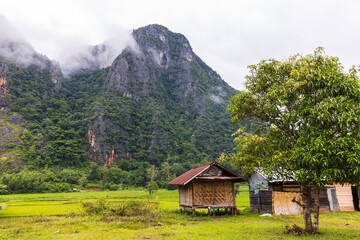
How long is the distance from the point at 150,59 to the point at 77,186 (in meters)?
107

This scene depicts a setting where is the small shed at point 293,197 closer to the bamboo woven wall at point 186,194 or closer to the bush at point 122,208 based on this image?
the bamboo woven wall at point 186,194

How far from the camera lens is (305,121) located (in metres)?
10.6

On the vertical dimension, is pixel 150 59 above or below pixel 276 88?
above

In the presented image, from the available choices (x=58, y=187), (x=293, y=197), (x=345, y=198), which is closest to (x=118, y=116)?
(x=58, y=187)

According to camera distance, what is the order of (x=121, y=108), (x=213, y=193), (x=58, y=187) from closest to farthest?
(x=213, y=193) → (x=58, y=187) → (x=121, y=108)

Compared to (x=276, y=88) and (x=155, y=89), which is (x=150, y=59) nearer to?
(x=155, y=89)

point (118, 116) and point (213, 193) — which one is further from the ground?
point (118, 116)

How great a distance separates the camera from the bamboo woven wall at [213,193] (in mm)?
19453

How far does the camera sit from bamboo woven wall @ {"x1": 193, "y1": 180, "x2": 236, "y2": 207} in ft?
63.8

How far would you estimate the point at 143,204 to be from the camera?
18.5m

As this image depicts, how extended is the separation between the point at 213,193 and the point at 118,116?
94.7 meters

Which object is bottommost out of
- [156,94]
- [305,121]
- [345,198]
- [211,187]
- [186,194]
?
[345,198]

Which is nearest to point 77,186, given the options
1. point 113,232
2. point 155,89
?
point 113,232

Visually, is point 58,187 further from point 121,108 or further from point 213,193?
point 121,108
